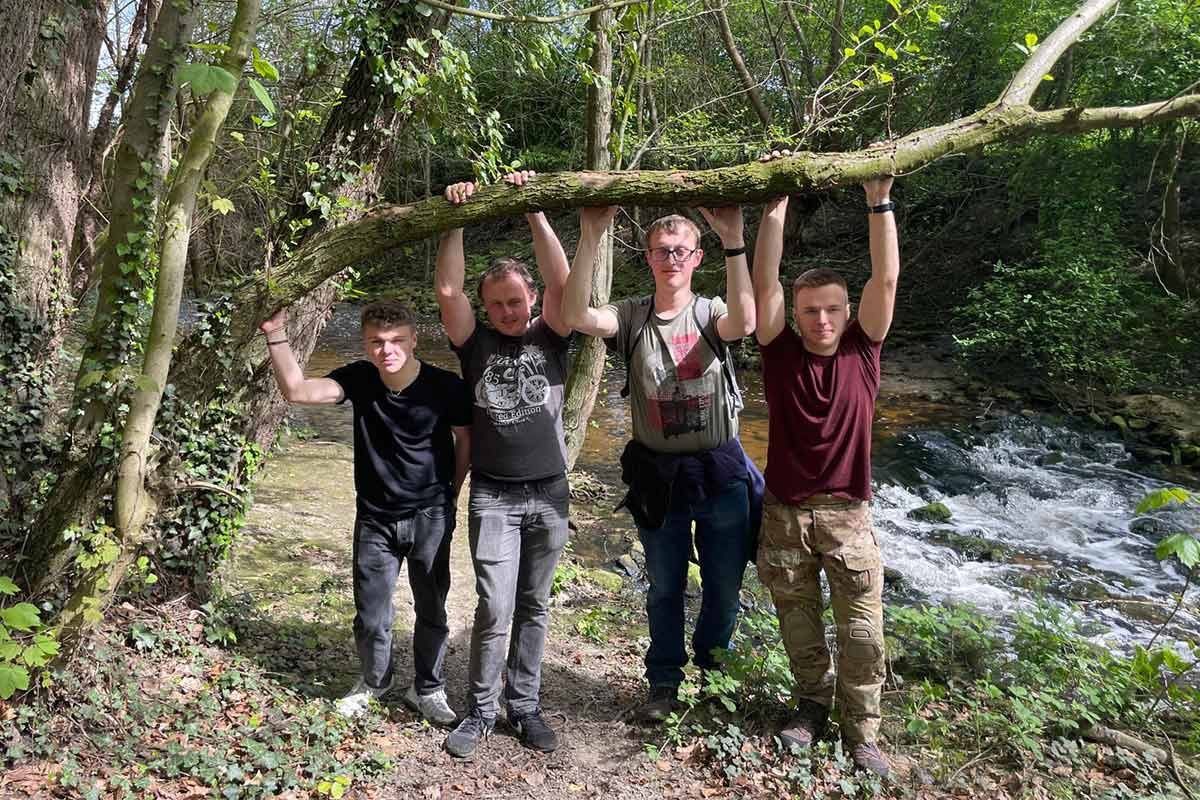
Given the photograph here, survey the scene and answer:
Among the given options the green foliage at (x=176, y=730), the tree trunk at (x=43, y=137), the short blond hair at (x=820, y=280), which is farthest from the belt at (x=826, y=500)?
the tree trunk at (x=43, y=137)

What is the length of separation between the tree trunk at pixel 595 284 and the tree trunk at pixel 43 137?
3.71 meters

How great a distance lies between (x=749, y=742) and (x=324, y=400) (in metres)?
2.43

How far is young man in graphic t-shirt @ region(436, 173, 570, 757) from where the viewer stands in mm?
3361

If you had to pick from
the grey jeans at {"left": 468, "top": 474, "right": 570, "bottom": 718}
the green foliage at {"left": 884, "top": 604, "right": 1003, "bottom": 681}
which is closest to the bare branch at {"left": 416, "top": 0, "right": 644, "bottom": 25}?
the grey jeans at {"left": 468, "top": 474, "right": 570, "bottom": 718}

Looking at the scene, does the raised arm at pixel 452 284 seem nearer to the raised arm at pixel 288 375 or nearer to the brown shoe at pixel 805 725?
the raised arm at pixel 288 375

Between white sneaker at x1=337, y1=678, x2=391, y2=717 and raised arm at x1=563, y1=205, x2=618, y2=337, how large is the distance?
198 cm

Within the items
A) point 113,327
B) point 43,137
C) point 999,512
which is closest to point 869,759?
point 113,327

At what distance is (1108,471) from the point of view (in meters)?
10.0

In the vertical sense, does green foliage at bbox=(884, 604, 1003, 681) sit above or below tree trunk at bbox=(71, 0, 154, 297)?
below

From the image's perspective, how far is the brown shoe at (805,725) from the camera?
341 cm

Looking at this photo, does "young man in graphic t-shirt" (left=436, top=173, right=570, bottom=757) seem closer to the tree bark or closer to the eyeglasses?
the tree bark

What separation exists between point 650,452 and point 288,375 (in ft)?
5.29

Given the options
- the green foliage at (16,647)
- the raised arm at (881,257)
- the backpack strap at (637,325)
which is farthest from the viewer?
the backpack strap at (637,325)

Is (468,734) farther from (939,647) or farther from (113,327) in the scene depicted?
(939,647)
